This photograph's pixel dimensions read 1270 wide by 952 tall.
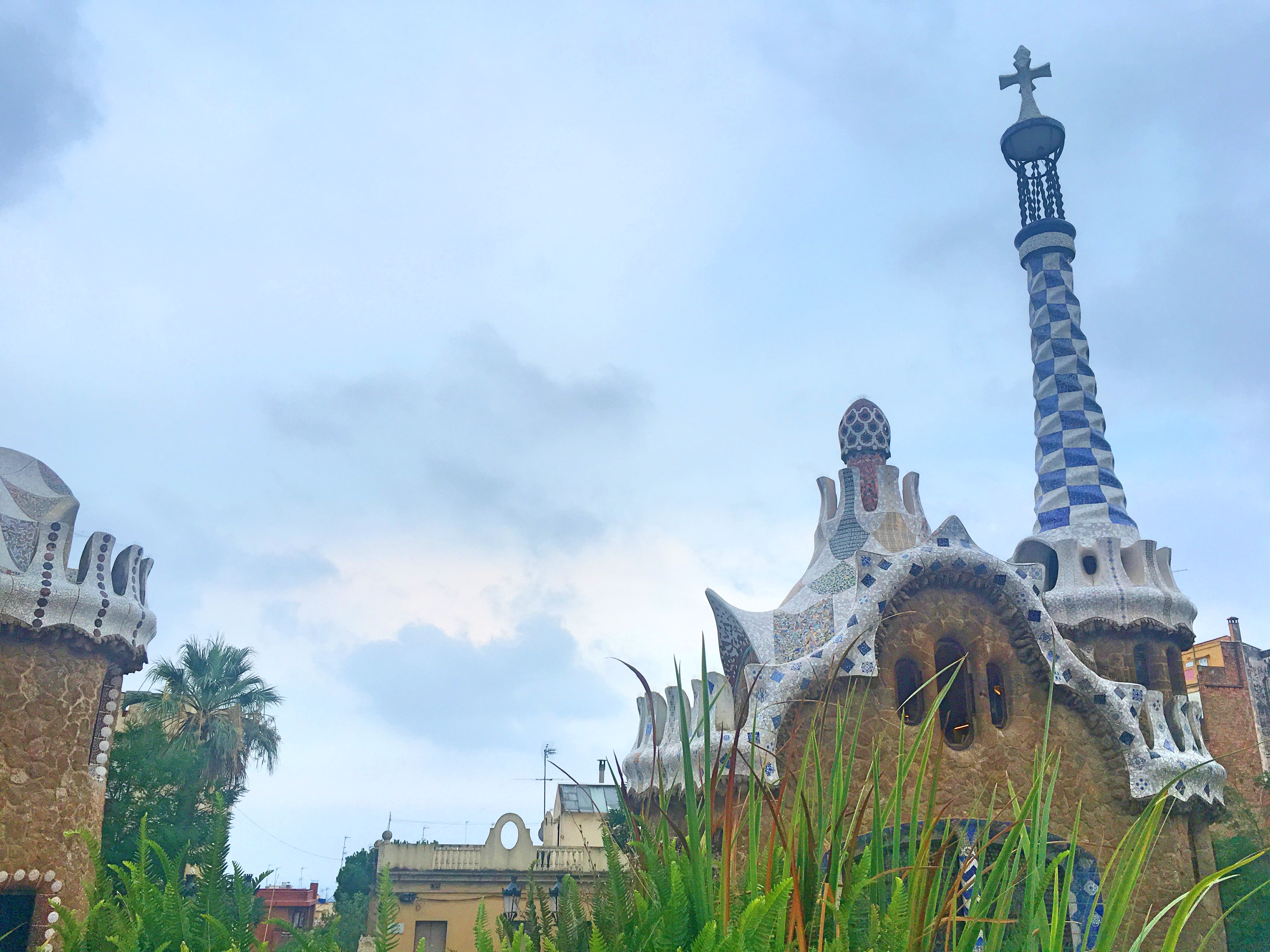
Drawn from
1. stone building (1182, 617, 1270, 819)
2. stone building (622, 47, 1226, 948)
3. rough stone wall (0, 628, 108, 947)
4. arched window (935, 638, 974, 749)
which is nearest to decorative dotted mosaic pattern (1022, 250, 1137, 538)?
stone building (622, 47, 1226, 948)

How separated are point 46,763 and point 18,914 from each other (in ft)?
4.17

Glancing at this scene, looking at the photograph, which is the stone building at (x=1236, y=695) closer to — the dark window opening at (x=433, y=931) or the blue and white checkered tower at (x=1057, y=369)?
the blue and white checkered tower at (x=1057, y=369)

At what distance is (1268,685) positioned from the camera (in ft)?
85.3

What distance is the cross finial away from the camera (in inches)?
634

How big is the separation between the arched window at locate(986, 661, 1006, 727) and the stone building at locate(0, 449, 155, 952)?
8.04 m

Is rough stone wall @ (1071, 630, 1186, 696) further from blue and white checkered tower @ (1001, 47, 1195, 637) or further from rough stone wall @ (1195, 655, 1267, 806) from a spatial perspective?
rough stone wall @ (1195, 655, 1267, 806)

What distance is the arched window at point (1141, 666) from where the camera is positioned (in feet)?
42.7

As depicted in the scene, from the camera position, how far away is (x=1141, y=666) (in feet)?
42.9

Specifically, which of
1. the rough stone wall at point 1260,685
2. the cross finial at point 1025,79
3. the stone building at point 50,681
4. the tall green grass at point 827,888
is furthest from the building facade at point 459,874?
the rough stone wall at point 1260,685

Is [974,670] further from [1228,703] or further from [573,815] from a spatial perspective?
[1228,703]

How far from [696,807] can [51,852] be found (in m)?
9.39

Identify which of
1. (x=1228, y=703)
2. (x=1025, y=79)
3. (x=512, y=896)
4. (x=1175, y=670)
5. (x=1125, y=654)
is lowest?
(x=512, y=896)

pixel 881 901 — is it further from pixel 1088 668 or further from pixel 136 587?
pixel 136 587

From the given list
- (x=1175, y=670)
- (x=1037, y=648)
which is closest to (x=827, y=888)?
(x=1037, y=648)
